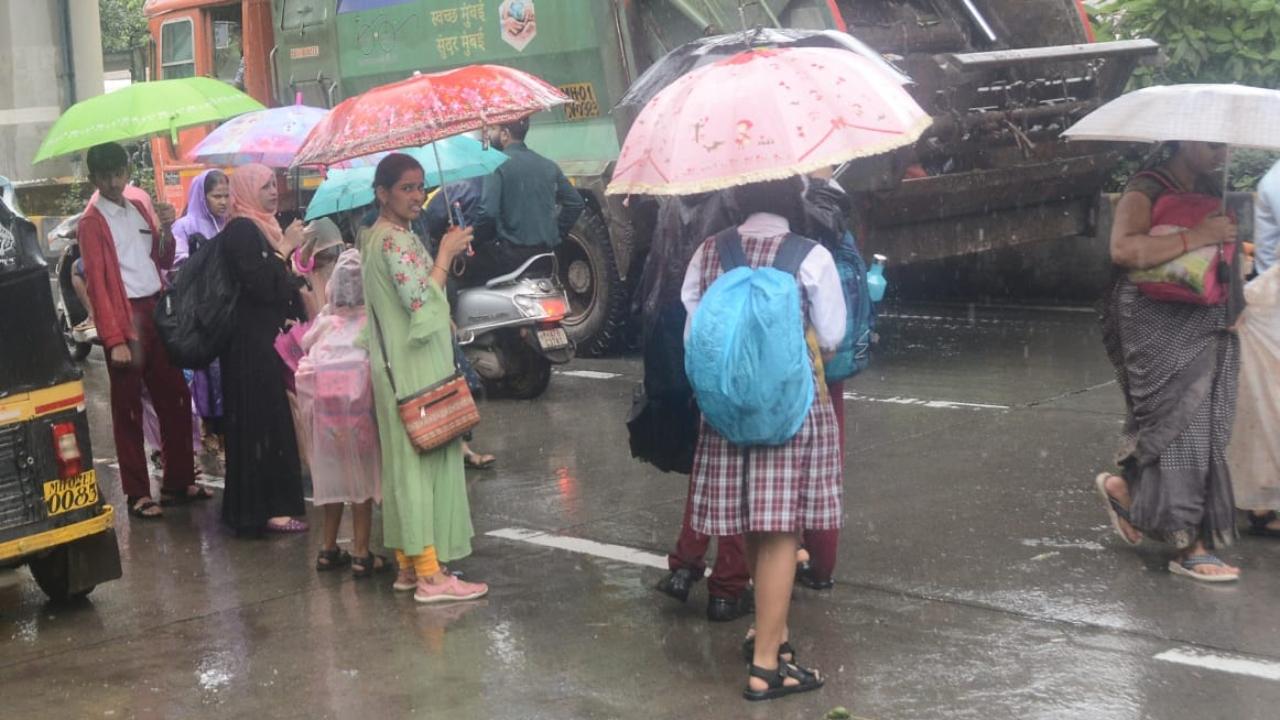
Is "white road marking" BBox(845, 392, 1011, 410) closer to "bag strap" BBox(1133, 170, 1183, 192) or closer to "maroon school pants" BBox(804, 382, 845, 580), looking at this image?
"bag strap" BBox(1133, 170, 1183, 192)

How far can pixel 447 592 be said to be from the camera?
5.95 m

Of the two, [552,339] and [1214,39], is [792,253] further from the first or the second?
[1214,39]

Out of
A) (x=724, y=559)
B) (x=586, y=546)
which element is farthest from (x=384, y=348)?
(x=724, y=559)

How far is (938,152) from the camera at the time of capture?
31.7ft

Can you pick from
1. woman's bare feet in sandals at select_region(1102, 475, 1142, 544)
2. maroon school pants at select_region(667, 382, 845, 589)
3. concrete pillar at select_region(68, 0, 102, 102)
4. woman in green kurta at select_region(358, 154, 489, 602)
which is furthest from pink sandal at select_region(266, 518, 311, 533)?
concrete pillar at select_region(68, 0, 102, 102)

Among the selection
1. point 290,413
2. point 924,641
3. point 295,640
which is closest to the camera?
point 924,641

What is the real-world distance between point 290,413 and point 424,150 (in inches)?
83.7

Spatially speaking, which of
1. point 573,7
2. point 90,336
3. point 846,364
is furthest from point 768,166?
point 90,336

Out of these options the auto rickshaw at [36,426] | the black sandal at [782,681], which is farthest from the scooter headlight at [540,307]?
the black sandal at [782,681]

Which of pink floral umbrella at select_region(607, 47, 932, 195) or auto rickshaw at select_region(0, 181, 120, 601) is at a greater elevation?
pink floral umbrella at select_region(607, 47, 932, 195)

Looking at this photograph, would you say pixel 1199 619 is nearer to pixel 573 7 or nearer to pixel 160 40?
pixel 573 7

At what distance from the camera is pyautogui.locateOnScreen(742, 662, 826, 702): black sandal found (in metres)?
4.76

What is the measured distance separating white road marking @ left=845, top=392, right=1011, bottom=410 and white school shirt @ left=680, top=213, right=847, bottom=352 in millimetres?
4144

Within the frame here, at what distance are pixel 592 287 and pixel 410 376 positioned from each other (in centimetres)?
559
